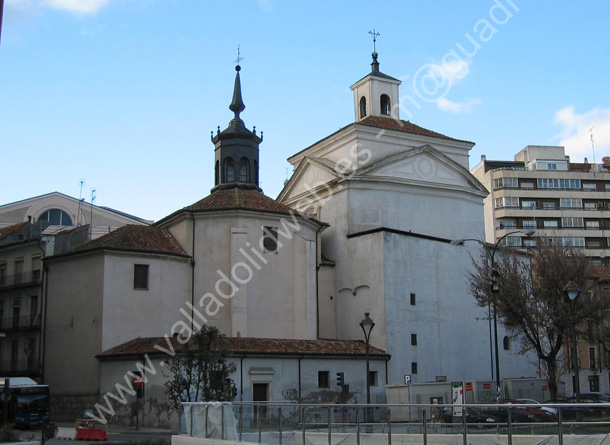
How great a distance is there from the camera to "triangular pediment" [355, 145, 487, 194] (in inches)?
1804

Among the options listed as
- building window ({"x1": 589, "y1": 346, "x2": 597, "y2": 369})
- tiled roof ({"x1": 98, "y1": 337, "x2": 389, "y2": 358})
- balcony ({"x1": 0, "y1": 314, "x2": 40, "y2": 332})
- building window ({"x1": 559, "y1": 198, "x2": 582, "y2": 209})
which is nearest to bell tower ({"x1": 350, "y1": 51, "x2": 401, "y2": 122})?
tiled roof ({"x1": 98, "y1": 337, "x2": 389, "y2": 358})

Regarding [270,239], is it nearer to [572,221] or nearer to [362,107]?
[362,107]

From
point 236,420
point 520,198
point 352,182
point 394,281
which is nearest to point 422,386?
point 394,281

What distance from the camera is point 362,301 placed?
42.8 meters

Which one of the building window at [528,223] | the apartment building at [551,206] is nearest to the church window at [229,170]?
the apartment building at [551,206]

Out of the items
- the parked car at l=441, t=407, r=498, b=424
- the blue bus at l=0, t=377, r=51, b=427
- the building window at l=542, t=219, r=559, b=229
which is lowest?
the blue bus at l=0, t=377, r=51, b=427

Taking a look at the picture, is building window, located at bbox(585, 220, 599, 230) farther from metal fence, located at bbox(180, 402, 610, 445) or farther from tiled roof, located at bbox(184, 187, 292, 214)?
metal fence, located at bbox(180, 402, 610, 445)

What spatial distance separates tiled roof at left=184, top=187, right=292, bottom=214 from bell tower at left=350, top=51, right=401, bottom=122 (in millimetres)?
12043

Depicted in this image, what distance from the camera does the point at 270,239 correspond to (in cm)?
4128

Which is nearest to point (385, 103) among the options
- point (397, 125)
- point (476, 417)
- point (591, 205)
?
point (397, 125)

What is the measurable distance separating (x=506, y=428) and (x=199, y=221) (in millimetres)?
29370

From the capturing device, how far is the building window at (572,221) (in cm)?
7538

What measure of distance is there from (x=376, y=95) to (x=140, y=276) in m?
21.9

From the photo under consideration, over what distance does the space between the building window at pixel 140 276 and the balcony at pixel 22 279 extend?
734 centimetres
